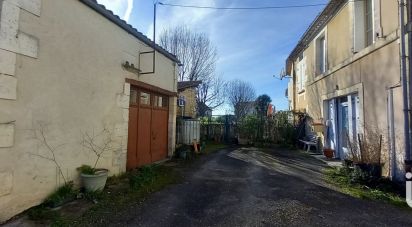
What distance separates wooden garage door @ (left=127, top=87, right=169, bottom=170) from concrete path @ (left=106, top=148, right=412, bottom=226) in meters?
1.67

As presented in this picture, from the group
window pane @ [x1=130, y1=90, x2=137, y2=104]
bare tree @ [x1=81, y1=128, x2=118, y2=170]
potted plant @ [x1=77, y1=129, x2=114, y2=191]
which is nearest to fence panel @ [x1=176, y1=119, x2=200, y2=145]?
window pane @ [x1=130, y1=90, x2=137, y2=104]

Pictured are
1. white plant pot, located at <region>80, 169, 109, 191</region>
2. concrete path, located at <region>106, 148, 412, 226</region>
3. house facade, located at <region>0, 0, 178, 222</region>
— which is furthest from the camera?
white plant pot, located at <region>80, 169, 109, 191</region>

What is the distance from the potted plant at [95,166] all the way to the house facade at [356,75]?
6095 millimetres

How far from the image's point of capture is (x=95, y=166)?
5844 mm

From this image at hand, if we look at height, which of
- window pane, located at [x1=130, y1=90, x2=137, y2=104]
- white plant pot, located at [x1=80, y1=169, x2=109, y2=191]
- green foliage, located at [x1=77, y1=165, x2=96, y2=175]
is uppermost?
window pane, located at [x1=130, y1=90, x2=137, y2=104]

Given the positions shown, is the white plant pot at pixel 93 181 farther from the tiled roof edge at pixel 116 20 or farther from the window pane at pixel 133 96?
the tiled roof edge at pixel 116 20

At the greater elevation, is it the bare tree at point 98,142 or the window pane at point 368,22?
the window pane at point 368,22

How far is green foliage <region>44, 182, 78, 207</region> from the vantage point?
14.6ft

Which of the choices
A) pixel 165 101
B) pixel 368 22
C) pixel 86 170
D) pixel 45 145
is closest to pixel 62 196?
pixel 86 170

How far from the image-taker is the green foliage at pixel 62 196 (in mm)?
4465

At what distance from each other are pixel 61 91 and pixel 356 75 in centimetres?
744

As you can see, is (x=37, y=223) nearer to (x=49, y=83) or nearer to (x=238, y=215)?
(x=49, y=83)

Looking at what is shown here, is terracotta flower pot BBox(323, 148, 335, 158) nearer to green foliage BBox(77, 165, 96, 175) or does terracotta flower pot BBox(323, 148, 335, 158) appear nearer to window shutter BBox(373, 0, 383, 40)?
window shutter BBox(373, 0, 383, 40)

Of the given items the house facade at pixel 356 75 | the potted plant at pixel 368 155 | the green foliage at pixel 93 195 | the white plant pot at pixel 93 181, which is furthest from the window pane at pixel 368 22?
the green foliage at pixel 93 195
